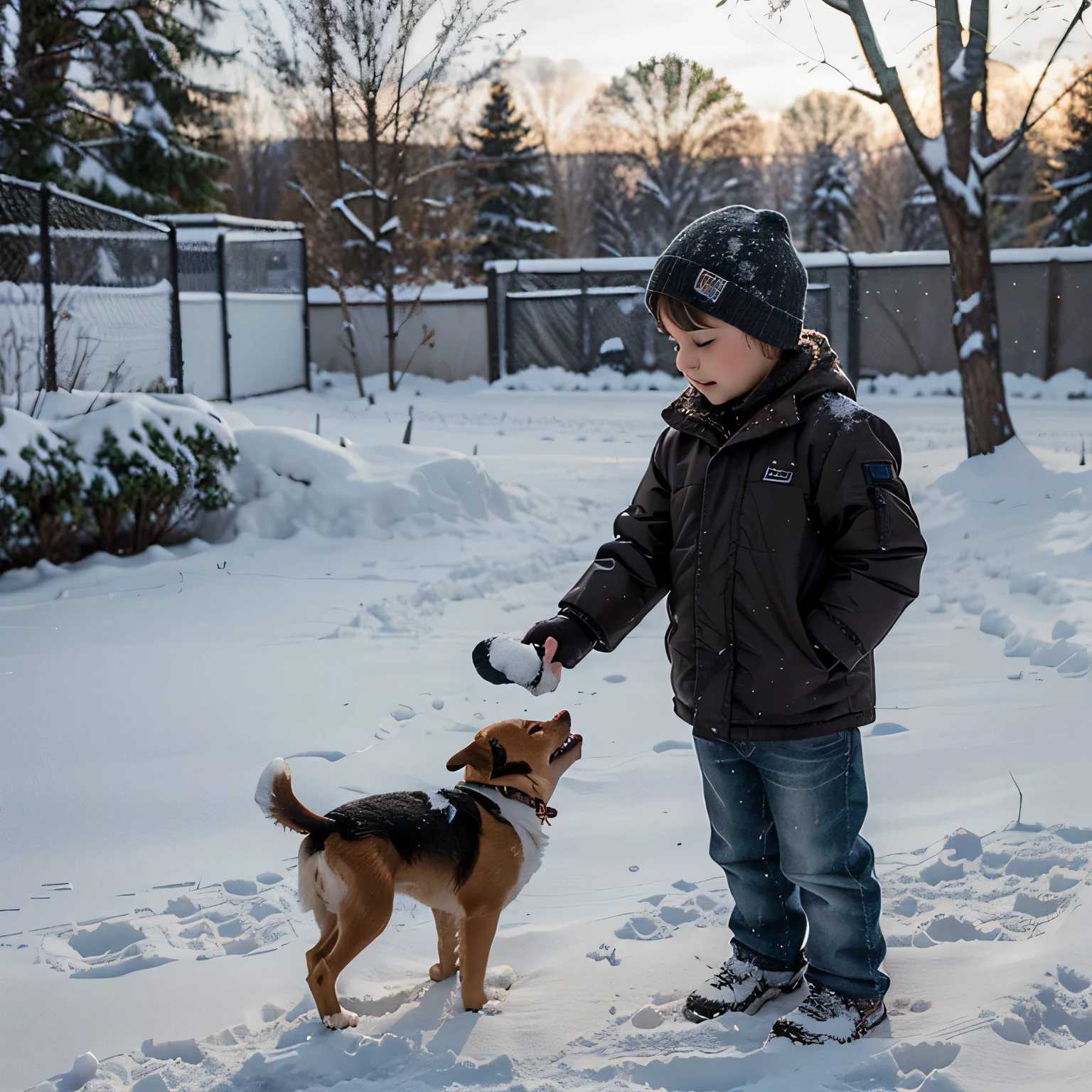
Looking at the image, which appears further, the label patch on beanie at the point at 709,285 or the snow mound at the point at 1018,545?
the snow mound at the point at 1018,545

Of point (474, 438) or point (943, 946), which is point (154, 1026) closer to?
point (943, 946)

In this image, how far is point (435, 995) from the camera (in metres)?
2.44

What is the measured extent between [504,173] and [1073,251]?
20.8 metres

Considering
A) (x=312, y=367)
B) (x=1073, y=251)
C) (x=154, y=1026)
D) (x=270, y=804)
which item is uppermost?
A: (x=1073, y=251)

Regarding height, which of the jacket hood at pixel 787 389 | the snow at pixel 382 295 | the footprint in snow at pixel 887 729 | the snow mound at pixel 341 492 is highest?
the snow at pixel 382 295

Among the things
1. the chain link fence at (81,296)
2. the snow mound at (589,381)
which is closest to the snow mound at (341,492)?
the chain link fence at (81,296)

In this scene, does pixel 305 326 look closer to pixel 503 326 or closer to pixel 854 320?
pixel 503 326

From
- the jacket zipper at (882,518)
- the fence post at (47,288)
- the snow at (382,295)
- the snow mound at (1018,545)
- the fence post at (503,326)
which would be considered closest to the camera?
the jacket zipper at (882,518)

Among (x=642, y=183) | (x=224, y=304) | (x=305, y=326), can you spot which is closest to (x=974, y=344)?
(x=224, y=304)

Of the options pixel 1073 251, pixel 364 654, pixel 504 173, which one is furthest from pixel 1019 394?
pixel 504 173

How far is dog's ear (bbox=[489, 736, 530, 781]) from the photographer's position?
2.32 meters

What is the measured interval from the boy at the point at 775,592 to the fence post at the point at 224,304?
48.0 feet

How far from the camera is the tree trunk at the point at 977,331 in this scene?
9180 mm

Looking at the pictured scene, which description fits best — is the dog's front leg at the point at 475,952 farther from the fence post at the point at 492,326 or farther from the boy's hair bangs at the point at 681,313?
the fence post at the point at 492,326
